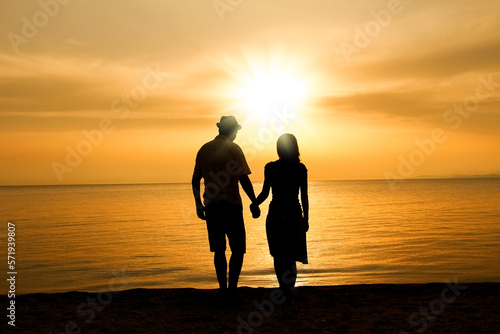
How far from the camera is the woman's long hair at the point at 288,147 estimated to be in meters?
6.53

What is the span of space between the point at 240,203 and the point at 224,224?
1.27 feet

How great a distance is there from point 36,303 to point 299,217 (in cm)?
437

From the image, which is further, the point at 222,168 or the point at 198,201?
the point at 198,201

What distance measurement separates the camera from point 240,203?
6.52 meters

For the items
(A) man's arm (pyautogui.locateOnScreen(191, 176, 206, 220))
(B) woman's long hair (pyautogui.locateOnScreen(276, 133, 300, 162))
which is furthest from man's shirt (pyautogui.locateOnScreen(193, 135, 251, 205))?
(B) woman's long hair (pyautogui.locateOnScreen(276, 133, 300, 162))

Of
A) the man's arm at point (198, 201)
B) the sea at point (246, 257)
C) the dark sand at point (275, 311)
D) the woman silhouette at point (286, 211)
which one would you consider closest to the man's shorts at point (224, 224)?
the man's arm at point (198, 201)

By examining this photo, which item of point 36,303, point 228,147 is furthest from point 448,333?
point 36,303

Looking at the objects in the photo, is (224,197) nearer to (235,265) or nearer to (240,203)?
(240,203)

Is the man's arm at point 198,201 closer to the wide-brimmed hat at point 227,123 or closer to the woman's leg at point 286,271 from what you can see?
the wide-brimmed hat at point 227,123

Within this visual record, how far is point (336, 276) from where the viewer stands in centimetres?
1597

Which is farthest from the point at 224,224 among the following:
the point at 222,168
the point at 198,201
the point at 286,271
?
the point at 286,271

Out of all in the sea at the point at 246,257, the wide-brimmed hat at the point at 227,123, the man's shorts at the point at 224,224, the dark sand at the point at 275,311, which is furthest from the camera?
the sea at the point at 246,257

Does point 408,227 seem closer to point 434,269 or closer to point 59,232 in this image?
point 434,269

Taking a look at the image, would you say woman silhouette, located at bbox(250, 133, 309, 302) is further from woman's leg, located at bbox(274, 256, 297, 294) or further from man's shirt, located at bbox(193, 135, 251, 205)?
man's shirt, located at bbox(193, 135, 251, 205)
